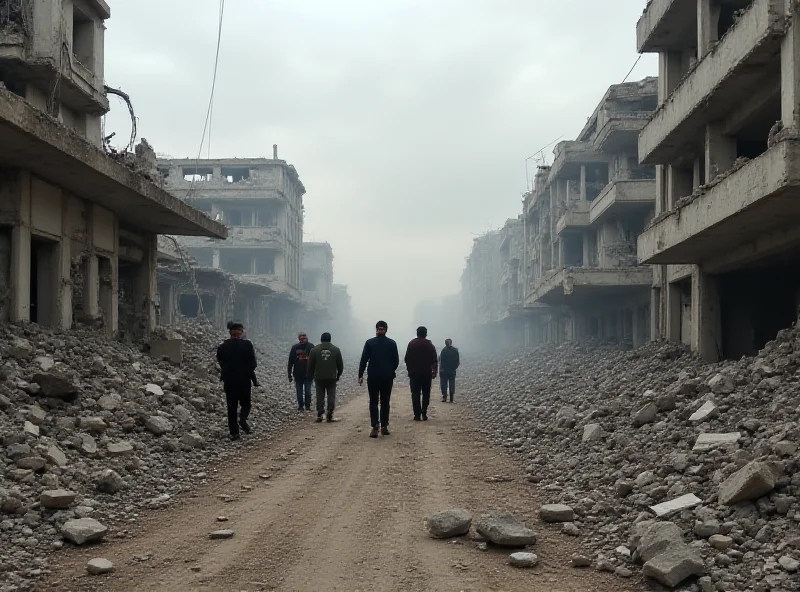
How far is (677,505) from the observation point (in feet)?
19.1

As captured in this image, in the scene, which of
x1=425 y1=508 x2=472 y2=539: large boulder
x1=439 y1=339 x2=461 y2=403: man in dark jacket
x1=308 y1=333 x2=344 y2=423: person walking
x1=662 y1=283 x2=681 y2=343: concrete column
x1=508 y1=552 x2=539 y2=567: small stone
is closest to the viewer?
x1=508 y1=552 x2=539 y2=567: small stone

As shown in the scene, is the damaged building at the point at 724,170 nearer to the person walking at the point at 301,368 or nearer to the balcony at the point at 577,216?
the person walking at the point at 301,368

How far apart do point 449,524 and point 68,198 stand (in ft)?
35.5

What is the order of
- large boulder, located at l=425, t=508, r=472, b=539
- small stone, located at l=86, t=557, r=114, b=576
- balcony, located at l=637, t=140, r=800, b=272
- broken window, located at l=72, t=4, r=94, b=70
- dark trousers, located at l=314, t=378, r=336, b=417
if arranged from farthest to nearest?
broken window, located at l=72, t=4, r=94, b=70 < dark trousers, located at l=314, t=378, r=336, b=417 < balcony, located at l=637, t=140, r=800, b=272 < large boulder, located at l=425, t=508, r=472, b=539 < small stone, located at l=86, t=557, r=114, b=576

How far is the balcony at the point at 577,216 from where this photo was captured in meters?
30.0

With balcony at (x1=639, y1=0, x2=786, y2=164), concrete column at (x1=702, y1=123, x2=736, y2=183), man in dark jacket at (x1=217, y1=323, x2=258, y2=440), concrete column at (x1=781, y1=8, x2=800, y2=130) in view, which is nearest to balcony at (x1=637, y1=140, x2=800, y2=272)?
concrete column at (x1=781, y1=8, x2=800, y2=130)

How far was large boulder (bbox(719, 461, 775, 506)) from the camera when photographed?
534 cm

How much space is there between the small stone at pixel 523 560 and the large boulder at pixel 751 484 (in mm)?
1649

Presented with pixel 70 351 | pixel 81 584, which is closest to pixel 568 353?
pixel 70 351

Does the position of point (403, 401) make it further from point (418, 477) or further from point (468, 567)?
point (468, 567)

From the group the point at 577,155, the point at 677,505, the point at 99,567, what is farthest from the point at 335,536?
the point at 577,155

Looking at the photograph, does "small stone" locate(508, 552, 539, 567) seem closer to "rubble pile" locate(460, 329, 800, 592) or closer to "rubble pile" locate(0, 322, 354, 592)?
"rubble pile" locate(460, 329, 800, 592)

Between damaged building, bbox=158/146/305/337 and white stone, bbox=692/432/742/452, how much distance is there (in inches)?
1467

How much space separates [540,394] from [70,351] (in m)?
10.3
